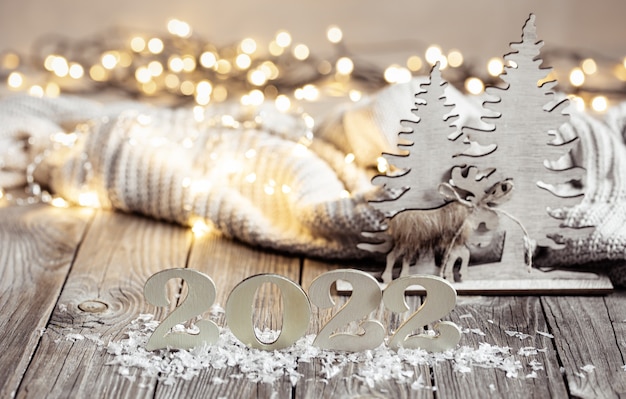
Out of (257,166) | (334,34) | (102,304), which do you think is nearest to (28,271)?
(102,304)

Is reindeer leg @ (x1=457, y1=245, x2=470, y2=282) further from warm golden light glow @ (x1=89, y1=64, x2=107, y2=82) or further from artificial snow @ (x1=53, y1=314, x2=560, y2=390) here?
warm golden light glow @ (x1=89, y1=64, x2=107, y2=82)

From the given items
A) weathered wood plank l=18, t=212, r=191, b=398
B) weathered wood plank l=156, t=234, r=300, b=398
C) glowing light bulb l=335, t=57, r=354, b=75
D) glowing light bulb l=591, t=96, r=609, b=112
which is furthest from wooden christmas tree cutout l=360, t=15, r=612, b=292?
glowing light bulb l=335, t=57, r=354, b=75

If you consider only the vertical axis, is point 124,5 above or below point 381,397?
above

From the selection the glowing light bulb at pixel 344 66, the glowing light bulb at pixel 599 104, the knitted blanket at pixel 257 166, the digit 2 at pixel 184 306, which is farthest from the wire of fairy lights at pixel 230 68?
the digit 2 at pixel 184 306

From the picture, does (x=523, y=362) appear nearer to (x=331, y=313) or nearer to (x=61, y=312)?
(x=331, y=313)

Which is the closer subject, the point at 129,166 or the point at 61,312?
the point at 61,312

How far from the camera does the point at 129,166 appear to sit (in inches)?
72.0

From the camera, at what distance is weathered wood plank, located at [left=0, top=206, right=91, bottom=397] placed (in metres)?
1.27

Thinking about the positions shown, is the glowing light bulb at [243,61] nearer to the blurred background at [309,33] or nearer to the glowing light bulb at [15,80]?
the blurred background at [309,33]

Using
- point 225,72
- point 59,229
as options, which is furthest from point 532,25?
point 225,72

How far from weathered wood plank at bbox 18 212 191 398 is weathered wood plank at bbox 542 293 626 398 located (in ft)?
1.88

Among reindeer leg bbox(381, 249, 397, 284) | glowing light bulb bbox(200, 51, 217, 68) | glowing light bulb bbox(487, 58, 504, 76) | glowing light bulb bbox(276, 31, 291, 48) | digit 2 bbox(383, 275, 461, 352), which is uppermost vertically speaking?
glowing light bulb bbox(276, 31, 291, 48)

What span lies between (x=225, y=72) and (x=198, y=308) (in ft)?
5.14

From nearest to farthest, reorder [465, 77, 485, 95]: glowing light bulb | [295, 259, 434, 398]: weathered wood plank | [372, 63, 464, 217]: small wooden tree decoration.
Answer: [295, 259, 434, 398]: weathered wood plank, [372, 63, 464, 217]: small wooden tree decoration, [465, 77, 485, 95]: glowing light bulb
